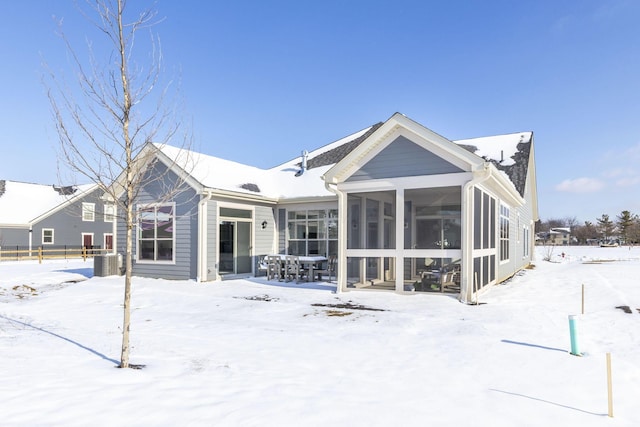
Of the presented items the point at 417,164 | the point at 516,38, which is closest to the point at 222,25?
the point at 417,164

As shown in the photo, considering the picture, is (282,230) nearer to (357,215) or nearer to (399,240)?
(357,215)

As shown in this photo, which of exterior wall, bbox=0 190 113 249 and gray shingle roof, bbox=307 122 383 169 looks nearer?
gray shingle roof, bbox=307 122 383 169

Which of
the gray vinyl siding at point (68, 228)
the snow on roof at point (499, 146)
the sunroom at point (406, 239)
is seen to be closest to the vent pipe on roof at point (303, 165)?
the sunroom at point (406, 239)

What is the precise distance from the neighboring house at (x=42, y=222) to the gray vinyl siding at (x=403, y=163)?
2280 centimetres

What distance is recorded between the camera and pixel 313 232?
49.2ft

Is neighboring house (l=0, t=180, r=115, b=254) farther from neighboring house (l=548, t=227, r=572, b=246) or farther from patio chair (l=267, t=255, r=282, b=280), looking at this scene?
neighboring house (l=548, t=227, r=572, b=246)

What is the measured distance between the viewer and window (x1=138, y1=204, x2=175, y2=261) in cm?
1354

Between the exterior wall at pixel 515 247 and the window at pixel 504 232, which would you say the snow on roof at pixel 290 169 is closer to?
the exterior wall at pixel 515 247

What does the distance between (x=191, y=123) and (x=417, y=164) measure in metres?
5.72

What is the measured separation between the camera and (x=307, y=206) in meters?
15.1

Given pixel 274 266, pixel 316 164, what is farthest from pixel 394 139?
pixel 316 164

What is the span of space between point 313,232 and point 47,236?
80.8ft

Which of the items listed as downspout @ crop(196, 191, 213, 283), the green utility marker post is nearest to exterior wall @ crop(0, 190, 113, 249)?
downspout @ crop(196, 191, 213, 283)

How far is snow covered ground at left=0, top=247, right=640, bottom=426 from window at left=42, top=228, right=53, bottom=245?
76.1ft
